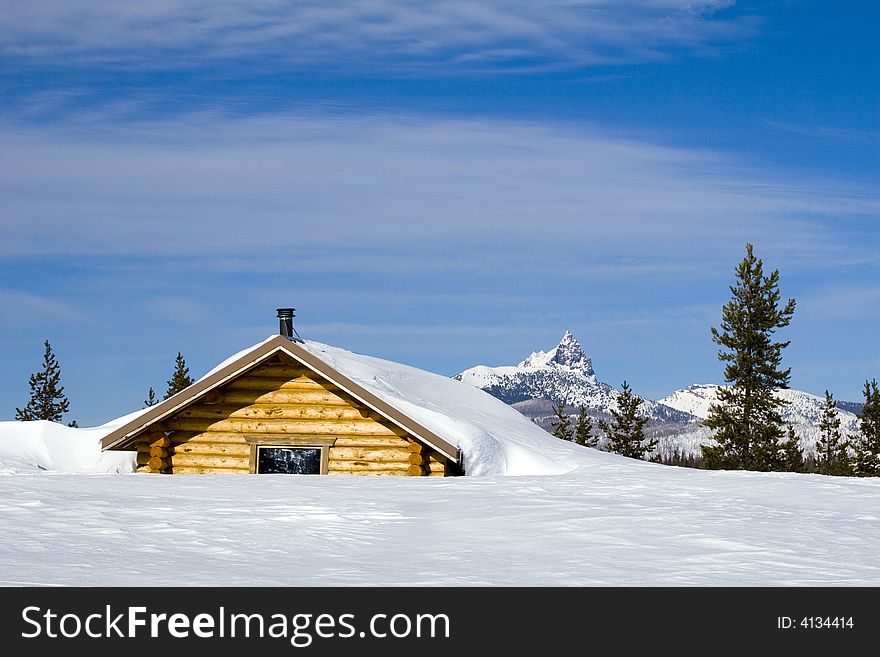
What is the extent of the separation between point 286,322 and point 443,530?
39.1ft

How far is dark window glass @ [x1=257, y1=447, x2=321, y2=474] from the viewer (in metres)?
18.5

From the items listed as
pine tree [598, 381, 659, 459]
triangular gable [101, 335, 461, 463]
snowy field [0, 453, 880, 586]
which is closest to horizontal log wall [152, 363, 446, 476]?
triangular gable [101, 335, 461, 463]

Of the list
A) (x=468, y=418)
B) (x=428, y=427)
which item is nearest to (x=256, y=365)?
(x=428, y=427)

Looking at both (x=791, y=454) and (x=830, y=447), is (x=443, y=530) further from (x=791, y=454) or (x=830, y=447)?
(x=830, y=447)

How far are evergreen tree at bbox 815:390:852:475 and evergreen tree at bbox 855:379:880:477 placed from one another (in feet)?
3.14

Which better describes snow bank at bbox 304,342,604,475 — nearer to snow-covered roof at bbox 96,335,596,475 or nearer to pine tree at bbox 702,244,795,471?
snow-covered roof at bbox 96,335,596,475

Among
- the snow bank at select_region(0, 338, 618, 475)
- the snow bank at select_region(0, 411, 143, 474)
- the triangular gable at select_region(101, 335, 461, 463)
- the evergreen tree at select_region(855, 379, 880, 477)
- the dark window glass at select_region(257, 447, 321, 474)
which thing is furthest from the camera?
the evergreen tree at select_region(855, 379, 880, 477)

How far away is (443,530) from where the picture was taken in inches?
340

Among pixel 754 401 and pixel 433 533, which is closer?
pixel 433 533

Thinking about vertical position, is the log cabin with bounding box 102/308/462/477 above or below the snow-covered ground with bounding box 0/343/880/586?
above

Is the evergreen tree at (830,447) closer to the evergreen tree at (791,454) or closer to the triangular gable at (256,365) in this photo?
the evergreen tree at (791,454)

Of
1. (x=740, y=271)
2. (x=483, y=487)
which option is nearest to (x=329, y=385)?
(x=483, y=487)
